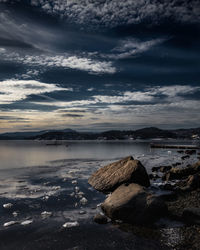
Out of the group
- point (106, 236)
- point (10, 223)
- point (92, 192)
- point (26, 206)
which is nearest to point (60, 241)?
point (106, 236)

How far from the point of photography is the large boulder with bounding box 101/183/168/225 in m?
9.15

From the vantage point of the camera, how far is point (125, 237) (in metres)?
7.86

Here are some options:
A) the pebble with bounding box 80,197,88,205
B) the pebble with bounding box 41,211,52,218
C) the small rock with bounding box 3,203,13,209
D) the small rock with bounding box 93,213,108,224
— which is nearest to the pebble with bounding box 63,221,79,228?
the small rock with bounding box 93,213,108,224

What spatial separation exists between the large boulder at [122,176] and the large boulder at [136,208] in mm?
4752

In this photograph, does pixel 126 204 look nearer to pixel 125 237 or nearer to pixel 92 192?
pixel 125 237

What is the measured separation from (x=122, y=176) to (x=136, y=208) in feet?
19.0

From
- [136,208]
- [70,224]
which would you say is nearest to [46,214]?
[70,224]

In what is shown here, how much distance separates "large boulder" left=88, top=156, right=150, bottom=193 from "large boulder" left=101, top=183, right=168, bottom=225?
4752 mm

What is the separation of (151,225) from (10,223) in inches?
264

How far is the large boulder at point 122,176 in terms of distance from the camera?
1492 centimetres

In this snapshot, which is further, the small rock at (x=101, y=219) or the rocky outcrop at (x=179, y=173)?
the rocky outcrop at (x=179, y=173)

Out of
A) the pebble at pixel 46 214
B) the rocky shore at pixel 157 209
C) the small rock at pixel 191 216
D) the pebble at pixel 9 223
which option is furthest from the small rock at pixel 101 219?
the pebble at pixel 9 223

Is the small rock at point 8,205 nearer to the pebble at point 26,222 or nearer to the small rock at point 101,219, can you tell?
the pebble at point 26,222

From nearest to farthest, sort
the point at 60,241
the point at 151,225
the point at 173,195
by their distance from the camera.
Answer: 1. the point at 60,241
2. the point at 151,225
3. the point at 173,195
